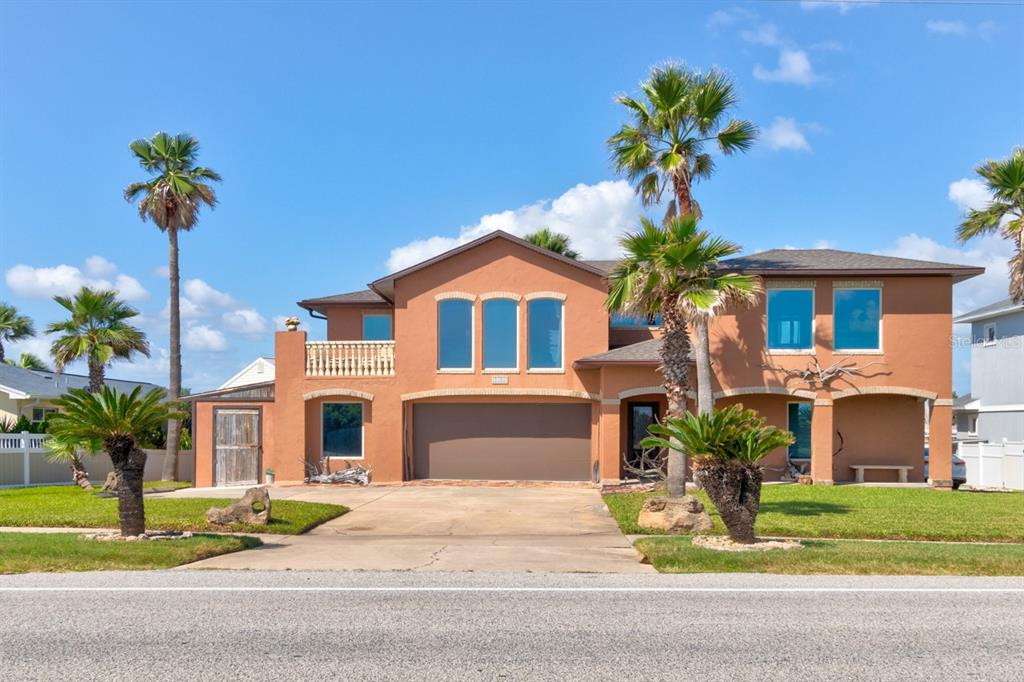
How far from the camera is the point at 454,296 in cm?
2469

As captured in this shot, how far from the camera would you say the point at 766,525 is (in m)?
14.9

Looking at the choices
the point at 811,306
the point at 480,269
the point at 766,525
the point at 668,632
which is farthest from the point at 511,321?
the point at 668,632

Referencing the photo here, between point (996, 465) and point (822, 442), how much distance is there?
18.4ft

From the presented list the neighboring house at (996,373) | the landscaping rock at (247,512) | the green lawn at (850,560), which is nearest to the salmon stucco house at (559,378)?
the landscaping rock at (247,512)

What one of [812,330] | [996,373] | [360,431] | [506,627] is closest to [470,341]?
[360,431]

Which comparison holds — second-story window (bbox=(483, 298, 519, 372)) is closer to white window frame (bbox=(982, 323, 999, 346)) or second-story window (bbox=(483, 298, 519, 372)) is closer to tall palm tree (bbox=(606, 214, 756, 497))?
tall palm tree (bbox=(606, 214, 756, 497))

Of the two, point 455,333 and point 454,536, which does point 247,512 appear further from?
point 455,333

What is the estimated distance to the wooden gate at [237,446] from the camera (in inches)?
979

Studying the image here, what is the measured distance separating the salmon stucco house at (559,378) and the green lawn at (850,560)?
11317mm

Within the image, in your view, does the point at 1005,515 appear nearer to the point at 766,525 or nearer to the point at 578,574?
the point at 766,525

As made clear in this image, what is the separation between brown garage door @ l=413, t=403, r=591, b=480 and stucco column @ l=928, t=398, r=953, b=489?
9.69 meters

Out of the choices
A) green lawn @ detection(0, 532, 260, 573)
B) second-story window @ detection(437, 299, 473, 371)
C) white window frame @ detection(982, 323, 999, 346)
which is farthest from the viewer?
white window frame @ detection(982, 323, 999, 346)

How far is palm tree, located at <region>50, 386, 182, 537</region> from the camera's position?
40.5 ft

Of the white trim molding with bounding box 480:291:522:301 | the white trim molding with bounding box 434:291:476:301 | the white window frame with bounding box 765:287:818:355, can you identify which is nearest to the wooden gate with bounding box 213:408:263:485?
the white trim molding with bounding box 434:291:476:301
